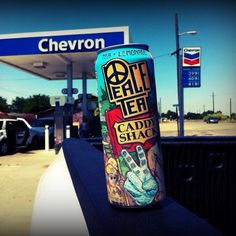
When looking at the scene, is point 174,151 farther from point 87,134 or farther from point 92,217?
point 87,134

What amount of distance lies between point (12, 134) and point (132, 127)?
14756 millimetres

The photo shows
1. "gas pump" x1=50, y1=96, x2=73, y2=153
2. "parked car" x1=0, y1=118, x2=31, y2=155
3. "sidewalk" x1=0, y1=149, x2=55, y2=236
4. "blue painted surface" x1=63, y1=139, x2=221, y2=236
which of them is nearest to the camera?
"blue painted surface" x1=63, y1=139, x2=221, y2=236

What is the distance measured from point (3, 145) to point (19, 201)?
908 centimetres

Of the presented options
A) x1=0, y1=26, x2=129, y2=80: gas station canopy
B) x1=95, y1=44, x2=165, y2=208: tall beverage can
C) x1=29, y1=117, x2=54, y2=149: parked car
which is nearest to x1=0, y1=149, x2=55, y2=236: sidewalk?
x1=95, y1=44, x2=165, y2=208: tall beverage can

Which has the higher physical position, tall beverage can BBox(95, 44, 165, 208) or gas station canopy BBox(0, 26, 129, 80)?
gas station canopy BBox(0, 26, 129, 80)

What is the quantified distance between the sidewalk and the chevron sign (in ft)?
29.3

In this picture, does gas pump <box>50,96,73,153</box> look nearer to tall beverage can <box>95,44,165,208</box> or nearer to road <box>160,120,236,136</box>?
tall beverage can <box>95,44,165,208</box>

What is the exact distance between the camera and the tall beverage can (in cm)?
120

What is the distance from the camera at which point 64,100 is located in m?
14.5

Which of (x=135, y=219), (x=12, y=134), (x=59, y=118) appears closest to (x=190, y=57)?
(x=59, y=118)

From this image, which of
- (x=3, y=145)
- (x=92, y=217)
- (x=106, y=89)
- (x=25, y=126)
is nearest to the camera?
(x=92, y=217)

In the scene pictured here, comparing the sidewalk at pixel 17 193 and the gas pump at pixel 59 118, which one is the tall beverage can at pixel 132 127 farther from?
the gas pump at pixel 59 118

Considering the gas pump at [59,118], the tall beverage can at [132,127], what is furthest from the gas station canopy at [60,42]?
the tall beverage can at [132,127]

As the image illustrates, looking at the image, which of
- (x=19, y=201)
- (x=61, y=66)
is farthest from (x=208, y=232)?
(x=61, y=66)
